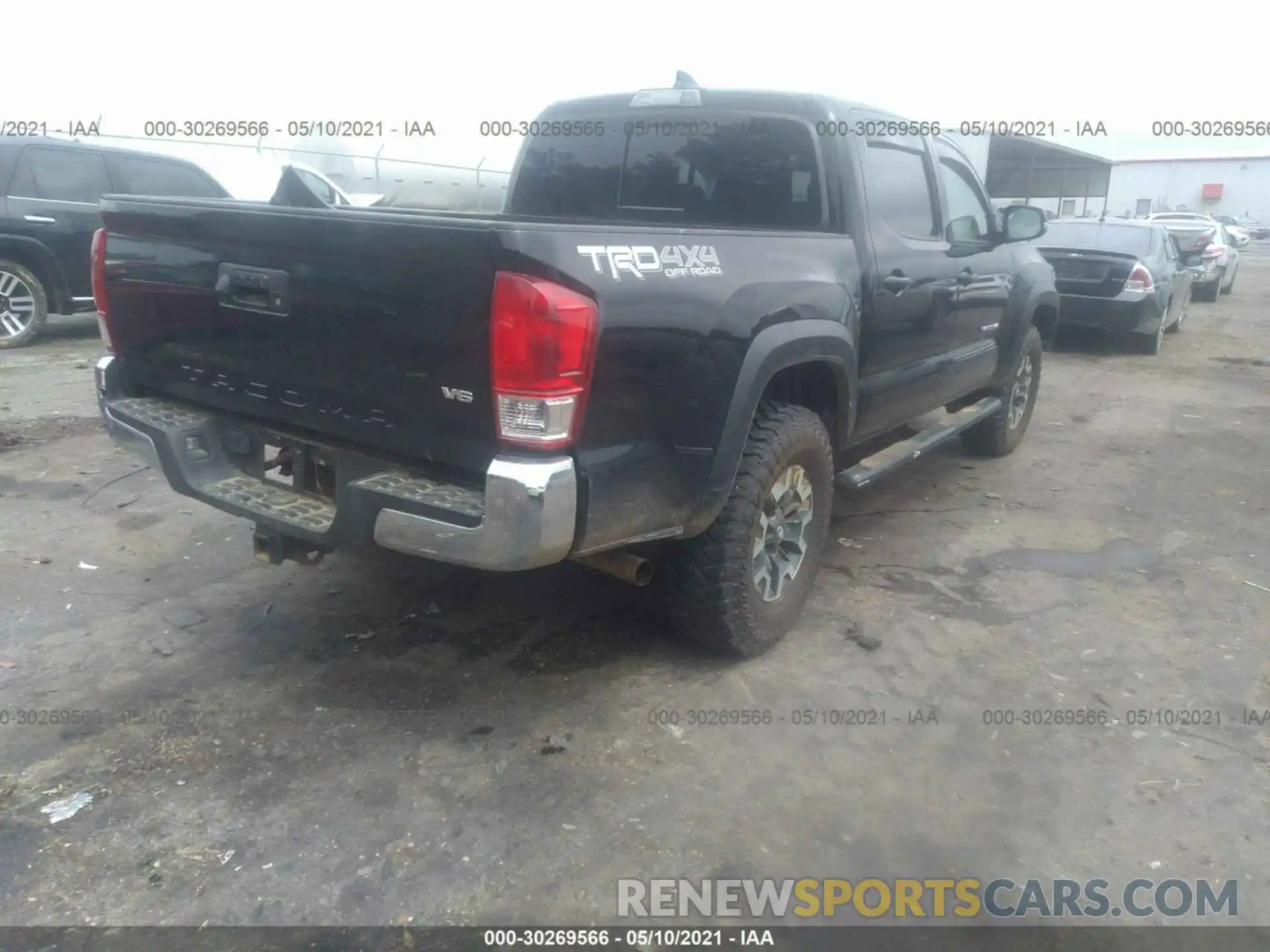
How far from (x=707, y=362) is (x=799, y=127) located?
144 cm

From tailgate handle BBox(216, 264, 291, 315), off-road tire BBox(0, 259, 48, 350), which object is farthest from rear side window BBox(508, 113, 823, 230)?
off-road tire BBox(0, 259, 48, 350)

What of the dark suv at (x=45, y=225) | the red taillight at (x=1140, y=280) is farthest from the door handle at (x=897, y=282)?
the red taillight at (x=1140, y=280)

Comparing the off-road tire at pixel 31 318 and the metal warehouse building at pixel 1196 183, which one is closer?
the off-road tire at pixel 31 318

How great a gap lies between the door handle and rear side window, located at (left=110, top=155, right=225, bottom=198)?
25.1 feet

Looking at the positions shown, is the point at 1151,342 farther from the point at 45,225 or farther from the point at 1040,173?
the point at 1040,173

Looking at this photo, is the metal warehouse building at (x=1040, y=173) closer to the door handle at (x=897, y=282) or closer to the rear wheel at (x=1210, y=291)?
the rear wheel at (x=1210, y=291)

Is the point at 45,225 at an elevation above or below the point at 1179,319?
above

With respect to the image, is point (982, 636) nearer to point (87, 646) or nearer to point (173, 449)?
point (173, 449)

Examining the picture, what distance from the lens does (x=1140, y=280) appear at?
34.1ft

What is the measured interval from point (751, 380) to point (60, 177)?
335 inches

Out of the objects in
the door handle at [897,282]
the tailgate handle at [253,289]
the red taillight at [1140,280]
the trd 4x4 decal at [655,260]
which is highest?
the trd 4x4 decal at [655,260]

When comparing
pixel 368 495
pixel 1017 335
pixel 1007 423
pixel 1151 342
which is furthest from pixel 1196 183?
pixel 368 495

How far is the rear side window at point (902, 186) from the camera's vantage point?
159 inches

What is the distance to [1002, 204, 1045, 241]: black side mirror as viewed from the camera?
5332 mm
